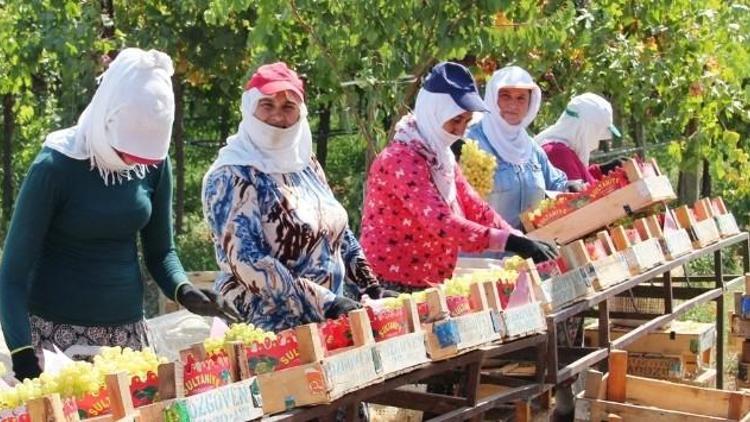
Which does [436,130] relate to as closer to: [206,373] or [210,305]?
[210,305]

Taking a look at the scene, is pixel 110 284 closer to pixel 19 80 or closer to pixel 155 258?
pixel 155 258

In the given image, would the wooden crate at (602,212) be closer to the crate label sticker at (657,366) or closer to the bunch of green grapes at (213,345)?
the crate label sticker at (657,366)

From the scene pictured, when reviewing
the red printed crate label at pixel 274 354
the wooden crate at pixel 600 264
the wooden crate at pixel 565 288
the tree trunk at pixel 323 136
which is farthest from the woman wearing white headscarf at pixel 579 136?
the tree trunk at pixel 323 136

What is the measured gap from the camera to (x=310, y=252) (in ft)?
12.4

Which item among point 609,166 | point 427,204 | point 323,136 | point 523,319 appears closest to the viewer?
point 523,319

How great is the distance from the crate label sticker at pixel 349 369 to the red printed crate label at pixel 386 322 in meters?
0.12

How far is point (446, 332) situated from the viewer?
→ 3705 millimetres

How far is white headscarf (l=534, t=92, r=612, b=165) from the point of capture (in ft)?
21.1

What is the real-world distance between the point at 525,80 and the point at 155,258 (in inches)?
97.1

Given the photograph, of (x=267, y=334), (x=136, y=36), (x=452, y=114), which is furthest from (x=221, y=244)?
(x=136, y=36)

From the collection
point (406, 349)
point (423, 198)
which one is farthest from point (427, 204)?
point (406, 349)

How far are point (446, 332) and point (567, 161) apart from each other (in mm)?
2863

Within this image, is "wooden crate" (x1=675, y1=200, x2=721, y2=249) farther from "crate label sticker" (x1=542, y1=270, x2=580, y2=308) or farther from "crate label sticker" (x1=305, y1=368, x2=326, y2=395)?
"crate label sticker" (x1=305, y1=368, x2=326, y2=395)

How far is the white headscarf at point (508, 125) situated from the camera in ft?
18.6
